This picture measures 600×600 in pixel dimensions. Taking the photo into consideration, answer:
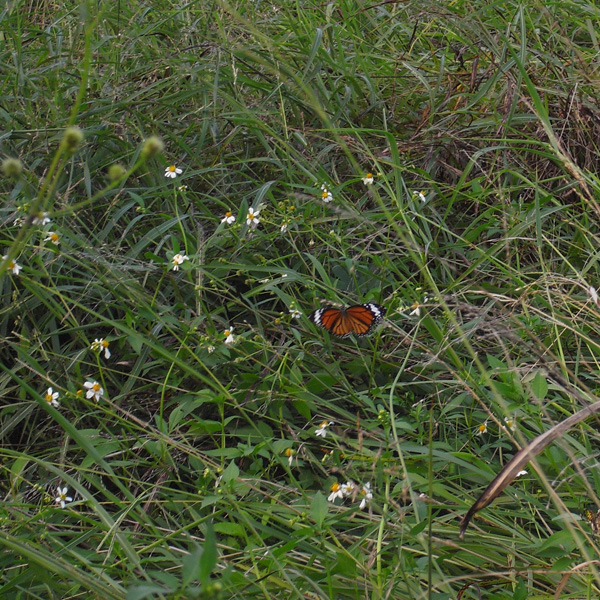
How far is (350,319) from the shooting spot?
1.84m

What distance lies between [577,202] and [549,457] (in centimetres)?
123

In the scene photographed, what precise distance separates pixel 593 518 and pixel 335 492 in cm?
54

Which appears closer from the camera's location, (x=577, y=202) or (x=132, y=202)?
(x=132, y=202)

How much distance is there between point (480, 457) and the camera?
1.69 metres

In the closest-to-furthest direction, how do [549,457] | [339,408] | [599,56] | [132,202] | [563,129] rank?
1. [549,457]
2. [339,408]
3. [132,202]
4. [563,129]
5. [599,56]

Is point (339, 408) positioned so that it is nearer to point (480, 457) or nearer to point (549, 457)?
point (480, 457)

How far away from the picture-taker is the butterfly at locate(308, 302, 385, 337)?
1.82 metres

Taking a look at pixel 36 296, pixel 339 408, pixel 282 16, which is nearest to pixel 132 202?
pixel 36 296

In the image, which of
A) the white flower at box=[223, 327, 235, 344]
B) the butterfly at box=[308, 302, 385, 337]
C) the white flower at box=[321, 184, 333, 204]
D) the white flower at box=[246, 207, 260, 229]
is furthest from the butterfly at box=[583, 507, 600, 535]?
the white flower at box=[246, 207, 260, 229]

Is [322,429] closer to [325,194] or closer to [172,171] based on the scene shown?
[325,194]

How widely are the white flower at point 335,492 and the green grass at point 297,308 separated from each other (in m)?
Answer: 0.03

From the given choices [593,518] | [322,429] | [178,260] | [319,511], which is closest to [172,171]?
[178,260]

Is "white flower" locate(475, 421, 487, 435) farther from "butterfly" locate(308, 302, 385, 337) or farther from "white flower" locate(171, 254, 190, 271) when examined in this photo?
"white flower" locate(171, 254, 190, 271)

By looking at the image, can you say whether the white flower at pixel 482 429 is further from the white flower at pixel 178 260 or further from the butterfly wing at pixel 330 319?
the white flower at pixel 178 260
